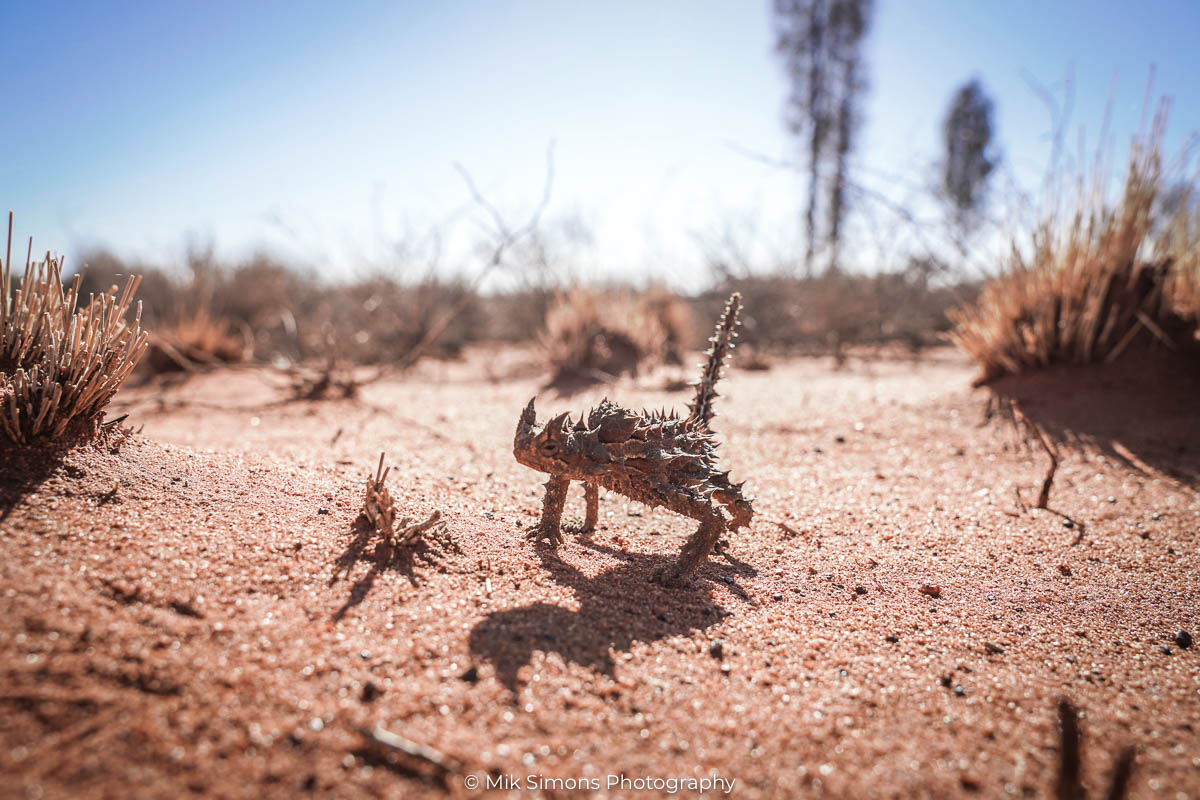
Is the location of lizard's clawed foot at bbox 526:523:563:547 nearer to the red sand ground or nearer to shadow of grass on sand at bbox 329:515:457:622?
the red sand ground

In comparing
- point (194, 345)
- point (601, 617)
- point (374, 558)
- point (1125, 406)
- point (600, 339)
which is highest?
point (600, 339)

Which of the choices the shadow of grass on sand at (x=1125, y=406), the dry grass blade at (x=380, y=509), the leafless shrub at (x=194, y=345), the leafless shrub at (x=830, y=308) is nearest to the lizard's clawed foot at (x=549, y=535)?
the dry grass blade at (x=380, y=509)

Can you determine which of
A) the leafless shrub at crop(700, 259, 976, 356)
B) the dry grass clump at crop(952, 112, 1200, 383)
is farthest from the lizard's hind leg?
the leafless shrub at crop(700, 259, 976, 356)

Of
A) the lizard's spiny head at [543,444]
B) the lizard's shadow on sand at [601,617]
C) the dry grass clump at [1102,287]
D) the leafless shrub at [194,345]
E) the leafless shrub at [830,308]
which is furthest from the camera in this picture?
the leafless shrub at [830,308]

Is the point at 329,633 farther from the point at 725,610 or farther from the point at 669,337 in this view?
the point at 669,337

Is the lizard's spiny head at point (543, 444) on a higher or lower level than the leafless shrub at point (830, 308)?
lower

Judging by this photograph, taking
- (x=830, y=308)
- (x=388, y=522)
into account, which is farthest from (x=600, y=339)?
(x=388, y=522)

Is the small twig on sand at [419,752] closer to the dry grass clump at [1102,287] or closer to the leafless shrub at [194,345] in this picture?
the dry grass clump at [1102,287]

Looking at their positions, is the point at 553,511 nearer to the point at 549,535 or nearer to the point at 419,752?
the point at 549,535
